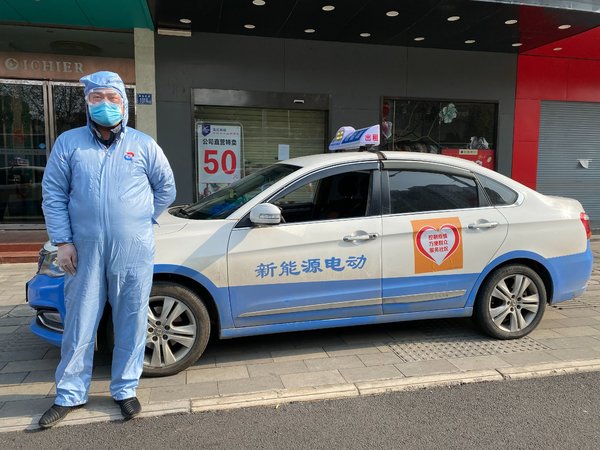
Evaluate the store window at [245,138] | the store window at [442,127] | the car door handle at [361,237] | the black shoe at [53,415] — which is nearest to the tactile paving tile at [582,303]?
the car door handle at [361,237]

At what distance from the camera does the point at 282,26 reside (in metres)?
8.72

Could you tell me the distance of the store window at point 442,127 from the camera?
1027 centimetres

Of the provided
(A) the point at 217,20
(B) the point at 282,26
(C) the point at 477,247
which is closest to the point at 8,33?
(A) the point at 217,20

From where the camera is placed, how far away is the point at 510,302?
169 inches

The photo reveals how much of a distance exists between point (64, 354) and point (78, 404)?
34 centimetres

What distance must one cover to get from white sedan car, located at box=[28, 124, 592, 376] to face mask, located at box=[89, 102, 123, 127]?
967 millimetres

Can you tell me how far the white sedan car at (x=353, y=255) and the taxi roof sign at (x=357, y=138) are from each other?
2 centimetres

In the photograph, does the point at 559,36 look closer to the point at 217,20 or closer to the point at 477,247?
the point at 217,20

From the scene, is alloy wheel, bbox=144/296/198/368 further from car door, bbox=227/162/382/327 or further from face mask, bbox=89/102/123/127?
face mask, bbox=89/102/123/127

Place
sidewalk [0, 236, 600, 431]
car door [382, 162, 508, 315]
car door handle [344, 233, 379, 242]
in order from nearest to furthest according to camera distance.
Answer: sidewalk [0, 236, 600, 431], car door handle [344, 233, 379, 242], car door [382, 162, 508, 315]

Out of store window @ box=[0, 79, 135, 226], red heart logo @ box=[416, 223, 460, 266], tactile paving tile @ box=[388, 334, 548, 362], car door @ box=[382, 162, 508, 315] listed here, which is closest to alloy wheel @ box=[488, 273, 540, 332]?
tactile paving tile @ box=[388, 334, 548, 362]

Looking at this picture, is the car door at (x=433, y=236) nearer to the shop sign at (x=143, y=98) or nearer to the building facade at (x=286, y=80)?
the building facade at (x=286, y=80)

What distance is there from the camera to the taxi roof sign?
4418 millimetres

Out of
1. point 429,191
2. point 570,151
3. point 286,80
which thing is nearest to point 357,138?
point 429,191
